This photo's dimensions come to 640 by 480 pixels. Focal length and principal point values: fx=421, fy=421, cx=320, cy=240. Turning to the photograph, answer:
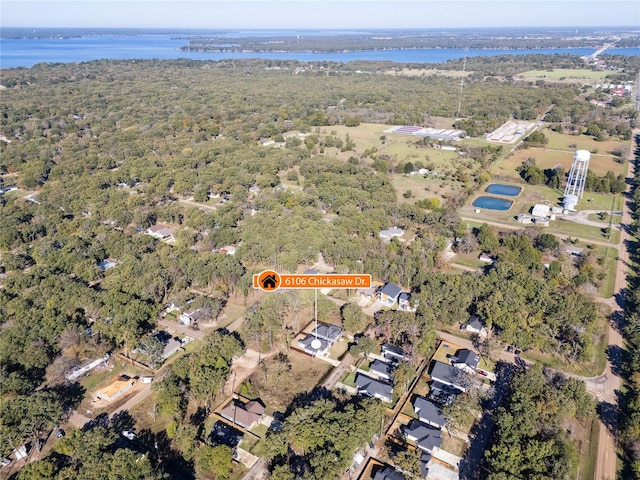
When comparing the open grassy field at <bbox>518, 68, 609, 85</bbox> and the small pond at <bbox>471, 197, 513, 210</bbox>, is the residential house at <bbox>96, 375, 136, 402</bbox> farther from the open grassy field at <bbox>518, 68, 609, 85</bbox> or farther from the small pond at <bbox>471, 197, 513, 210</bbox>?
the open grassy field at <bbox>518, 68, 609, 85</bbox>

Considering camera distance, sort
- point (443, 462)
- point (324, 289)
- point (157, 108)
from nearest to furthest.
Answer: point (443, 462)
point (324, 289)
point (157, 108)

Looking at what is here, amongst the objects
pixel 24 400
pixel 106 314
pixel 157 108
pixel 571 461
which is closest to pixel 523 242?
pixel 571 461

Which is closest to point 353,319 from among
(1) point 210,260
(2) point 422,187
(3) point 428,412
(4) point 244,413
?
(3) point 428,412

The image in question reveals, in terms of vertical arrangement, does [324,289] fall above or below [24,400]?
below

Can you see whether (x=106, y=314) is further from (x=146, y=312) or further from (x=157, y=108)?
(x=157, y=108)

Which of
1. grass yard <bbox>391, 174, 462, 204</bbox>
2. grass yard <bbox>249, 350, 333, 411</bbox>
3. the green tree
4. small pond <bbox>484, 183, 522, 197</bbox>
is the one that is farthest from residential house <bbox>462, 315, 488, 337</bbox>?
small pond <bbox>484, 183, 522, 197</bbox>

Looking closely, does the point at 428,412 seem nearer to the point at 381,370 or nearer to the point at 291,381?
the point at 381,370
